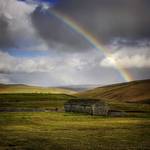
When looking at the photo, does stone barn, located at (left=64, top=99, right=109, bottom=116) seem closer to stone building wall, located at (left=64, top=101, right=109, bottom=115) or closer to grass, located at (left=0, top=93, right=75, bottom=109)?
stone building wall, located at (left=64, top=101, right=109, bottom=115)

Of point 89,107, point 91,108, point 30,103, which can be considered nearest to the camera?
point 91,108

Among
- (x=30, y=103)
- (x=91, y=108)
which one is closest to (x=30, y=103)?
(x=30, y=103)

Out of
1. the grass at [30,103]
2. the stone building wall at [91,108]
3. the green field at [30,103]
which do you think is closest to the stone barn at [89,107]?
the stone building wall at [91,108]

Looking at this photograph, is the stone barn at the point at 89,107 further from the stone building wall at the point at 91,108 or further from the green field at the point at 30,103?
the green field at the point at 30,103

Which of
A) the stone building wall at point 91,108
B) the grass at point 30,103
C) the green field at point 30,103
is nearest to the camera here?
the stone building wall at point 91,108

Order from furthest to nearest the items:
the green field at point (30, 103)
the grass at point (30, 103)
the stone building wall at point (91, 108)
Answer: the grass at point (30, 103) < the green field at point (30, 103) < the stone building wall at point (91, 108)

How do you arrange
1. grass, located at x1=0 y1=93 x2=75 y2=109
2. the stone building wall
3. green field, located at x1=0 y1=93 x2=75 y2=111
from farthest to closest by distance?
grass, located at x1=0 y1=93 x2=75 y2=109
green field, located at x1=0 y1=93 x2=75 y2=111
the stone building wall

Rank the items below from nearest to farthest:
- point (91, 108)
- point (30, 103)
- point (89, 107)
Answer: point (91, 108)
point (89, 107)
point (30, 103)

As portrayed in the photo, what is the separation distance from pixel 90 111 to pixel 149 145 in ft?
189

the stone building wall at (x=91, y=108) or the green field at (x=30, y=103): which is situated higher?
the green field at (x=30, y=103)

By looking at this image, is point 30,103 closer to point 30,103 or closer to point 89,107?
point 30,103

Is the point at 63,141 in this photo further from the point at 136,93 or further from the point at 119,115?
the point at 136,93

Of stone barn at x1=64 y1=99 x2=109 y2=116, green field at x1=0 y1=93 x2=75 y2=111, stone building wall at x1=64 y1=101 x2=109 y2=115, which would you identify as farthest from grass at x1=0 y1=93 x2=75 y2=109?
stone building wall at x1=64 y1=101 x2=109 y2=115

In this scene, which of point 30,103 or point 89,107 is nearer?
point 89,107
